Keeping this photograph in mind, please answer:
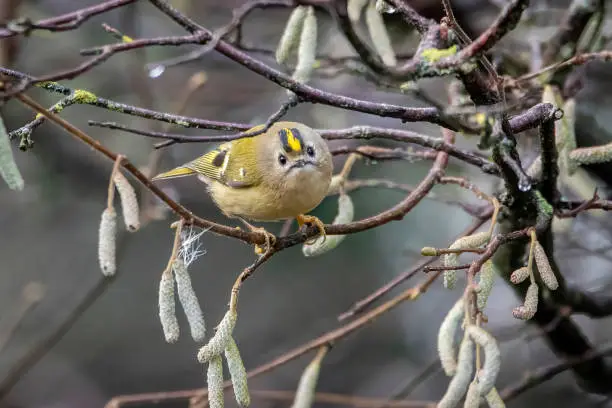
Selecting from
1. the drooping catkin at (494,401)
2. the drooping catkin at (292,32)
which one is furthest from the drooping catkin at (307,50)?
the drooping catkin at (494,401)

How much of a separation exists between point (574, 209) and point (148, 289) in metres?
3.55

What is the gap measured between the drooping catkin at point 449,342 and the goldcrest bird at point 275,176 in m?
0.47

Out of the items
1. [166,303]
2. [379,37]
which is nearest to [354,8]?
[379,37]

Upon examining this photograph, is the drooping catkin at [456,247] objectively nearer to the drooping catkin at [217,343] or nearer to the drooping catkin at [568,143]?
the drooping catkin at [568,143]

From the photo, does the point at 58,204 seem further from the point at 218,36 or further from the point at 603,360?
the point at 218,36

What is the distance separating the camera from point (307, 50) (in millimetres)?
1488

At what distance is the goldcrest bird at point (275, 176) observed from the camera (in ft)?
6.18

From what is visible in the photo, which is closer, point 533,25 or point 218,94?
point 533,25

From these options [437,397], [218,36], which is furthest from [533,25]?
[437,397]

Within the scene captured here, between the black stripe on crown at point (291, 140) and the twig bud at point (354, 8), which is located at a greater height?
the twig bud at point (354, 8)

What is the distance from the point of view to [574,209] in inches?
60.0

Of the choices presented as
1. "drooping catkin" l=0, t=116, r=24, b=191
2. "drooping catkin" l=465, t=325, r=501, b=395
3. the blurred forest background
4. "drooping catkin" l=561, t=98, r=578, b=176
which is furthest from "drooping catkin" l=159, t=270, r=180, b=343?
the blurred forest background

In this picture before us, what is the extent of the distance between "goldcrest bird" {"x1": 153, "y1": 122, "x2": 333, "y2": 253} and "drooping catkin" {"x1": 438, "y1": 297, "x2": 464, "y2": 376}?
1.54 ft

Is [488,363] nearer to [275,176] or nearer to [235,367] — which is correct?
[235,367]
